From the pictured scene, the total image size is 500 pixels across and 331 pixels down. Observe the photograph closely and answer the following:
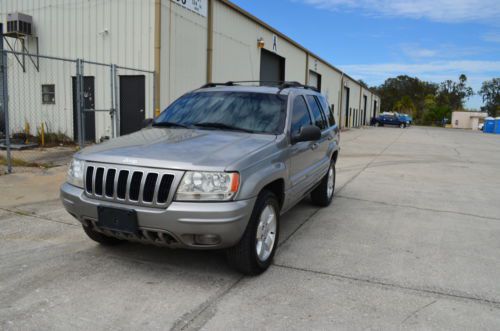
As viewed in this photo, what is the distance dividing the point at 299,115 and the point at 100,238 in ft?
8.62

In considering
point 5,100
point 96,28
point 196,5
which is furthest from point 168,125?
point 196,5

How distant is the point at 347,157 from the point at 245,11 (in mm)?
6841

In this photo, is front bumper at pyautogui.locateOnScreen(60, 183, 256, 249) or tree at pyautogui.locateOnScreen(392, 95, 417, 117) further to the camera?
tree at pyautogui.locateOnScreen(392, 95, 417, 117)

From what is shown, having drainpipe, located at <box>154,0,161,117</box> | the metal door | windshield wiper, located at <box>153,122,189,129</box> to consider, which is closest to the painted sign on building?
drainpipe, located at <box>154,0,161,117</box>

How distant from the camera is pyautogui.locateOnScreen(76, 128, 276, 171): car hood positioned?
3467mm

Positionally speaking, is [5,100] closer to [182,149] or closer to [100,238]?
[100,238]

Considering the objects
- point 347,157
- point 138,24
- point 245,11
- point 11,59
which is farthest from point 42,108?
point 347,157

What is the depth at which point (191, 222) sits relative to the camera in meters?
3.34

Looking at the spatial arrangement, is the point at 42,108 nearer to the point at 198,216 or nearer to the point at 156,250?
the point at 156,250

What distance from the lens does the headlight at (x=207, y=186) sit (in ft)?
11.2

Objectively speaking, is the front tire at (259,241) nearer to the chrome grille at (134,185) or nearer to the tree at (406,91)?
the chrome grille at (134,185)

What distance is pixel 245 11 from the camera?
Answer: 16.5 metres

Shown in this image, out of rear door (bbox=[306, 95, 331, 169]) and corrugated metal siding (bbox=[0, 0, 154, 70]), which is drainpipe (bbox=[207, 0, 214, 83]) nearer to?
corrugated metal siding (bbox=[0, 0, 154, 70])

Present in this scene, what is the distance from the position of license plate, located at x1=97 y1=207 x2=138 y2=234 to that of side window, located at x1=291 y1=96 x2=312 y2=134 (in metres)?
2.05
